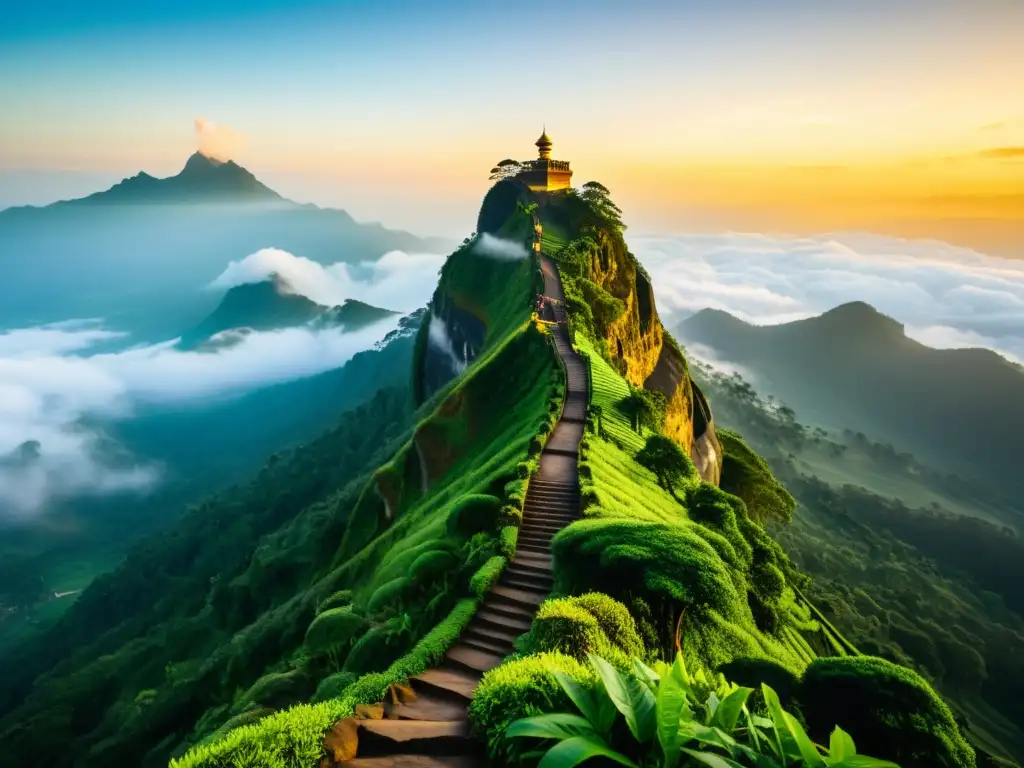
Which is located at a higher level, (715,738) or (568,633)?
(715,738)

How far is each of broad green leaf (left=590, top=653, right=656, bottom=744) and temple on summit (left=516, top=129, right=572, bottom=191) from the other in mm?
76662

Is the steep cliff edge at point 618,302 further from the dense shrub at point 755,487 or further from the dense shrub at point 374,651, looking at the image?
the dense shrub at point 374,651

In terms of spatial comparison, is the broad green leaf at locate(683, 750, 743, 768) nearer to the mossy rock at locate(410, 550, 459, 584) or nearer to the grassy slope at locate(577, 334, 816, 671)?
the grassy slope at locate(577, 334, 816, 671)

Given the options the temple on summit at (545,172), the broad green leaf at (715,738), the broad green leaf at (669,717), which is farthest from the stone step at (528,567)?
the temple on summit at (545,172)

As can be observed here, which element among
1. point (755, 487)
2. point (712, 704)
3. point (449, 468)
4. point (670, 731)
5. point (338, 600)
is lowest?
point (755, 487)

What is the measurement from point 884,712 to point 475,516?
39.7 feet

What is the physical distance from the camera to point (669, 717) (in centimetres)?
576

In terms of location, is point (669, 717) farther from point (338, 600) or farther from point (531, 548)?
point (338, 600)

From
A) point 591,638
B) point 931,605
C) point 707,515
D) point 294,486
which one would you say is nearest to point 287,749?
point 591,638

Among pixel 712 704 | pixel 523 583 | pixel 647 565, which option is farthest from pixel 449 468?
pixel 712 704

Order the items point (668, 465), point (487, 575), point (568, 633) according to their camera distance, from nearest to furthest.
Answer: point (568, 633)
point (487, 575)
point (668, 465)

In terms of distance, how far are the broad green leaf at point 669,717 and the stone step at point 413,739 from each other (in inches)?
131

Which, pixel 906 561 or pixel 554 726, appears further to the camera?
pixel 906 561

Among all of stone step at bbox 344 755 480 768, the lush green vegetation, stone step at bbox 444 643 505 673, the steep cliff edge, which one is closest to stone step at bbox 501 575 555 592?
stone step at bbox 444 643 505 673
